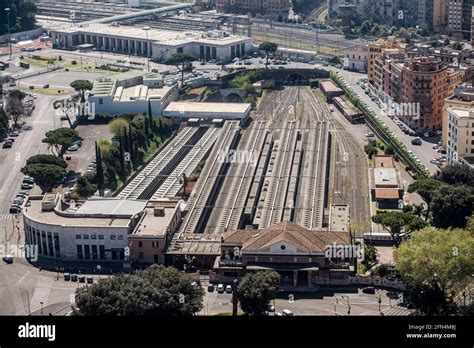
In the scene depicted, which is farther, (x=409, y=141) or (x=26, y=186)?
(x=409, y=141)

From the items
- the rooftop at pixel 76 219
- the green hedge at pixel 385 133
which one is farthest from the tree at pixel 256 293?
the green hedge at pixel 385 133

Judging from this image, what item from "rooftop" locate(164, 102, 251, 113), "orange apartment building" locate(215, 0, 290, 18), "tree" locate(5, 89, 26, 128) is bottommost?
"rooftop" locate(164, 102, 251, 113)

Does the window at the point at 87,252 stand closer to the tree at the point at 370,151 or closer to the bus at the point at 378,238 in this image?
the bus at the point at 378,238

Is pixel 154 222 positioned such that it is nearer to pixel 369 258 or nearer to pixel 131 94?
pixel 369 258

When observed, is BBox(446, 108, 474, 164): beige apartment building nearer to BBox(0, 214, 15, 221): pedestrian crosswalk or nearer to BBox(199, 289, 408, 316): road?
BBox(199, 289, 408, 316): road

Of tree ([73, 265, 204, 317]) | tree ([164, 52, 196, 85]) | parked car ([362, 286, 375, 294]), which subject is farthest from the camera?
tree ([164, 52, 196, 85])

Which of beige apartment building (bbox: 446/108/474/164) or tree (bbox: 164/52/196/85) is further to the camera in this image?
tree (bbox: 164/52/196/85)

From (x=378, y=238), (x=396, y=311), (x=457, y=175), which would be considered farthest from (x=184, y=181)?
(x=396, y=311)

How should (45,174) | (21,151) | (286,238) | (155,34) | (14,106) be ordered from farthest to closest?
(155,34)
(14,106)
(21,151)
(45,174)
(286,238)

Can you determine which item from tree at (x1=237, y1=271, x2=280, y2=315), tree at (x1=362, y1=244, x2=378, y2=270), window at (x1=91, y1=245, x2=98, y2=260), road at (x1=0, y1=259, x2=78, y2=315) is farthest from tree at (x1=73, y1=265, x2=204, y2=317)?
tree at (x1=362, y1=244, x2=378, y2=270)
